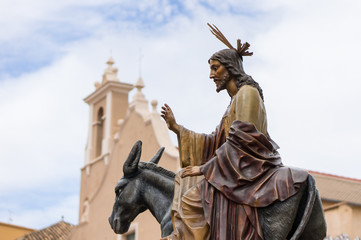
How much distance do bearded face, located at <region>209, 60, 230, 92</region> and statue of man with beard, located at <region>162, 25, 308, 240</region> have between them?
2.2 inches

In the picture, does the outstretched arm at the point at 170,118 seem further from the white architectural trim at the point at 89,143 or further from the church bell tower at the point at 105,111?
the white architectural trim at the point at 89,143

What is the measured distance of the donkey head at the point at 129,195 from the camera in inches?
278

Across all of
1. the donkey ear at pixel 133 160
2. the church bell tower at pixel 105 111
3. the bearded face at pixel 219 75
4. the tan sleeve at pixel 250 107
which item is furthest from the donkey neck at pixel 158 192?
the church bell tower at pixel 105 111

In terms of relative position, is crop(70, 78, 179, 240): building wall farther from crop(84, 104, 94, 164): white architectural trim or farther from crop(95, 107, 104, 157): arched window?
crop(95, 107, 104, 157): arched window

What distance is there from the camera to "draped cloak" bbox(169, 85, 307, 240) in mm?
5887

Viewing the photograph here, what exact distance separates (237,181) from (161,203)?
1.16 m

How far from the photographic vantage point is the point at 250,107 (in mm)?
6176

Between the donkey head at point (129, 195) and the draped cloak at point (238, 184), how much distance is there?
81 centimetres

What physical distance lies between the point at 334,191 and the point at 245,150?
17623mm

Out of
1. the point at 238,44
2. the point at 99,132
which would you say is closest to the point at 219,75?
the point at 238,44

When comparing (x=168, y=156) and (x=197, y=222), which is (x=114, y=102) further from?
(x=197, y=222)

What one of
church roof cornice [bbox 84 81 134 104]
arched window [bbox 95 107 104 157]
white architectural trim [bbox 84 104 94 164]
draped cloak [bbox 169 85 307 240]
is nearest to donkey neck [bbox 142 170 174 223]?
draped cloak [bbox 169 85 307 240]

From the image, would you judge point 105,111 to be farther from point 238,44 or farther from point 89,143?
point 238,44

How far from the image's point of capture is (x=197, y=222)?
6078 mm
